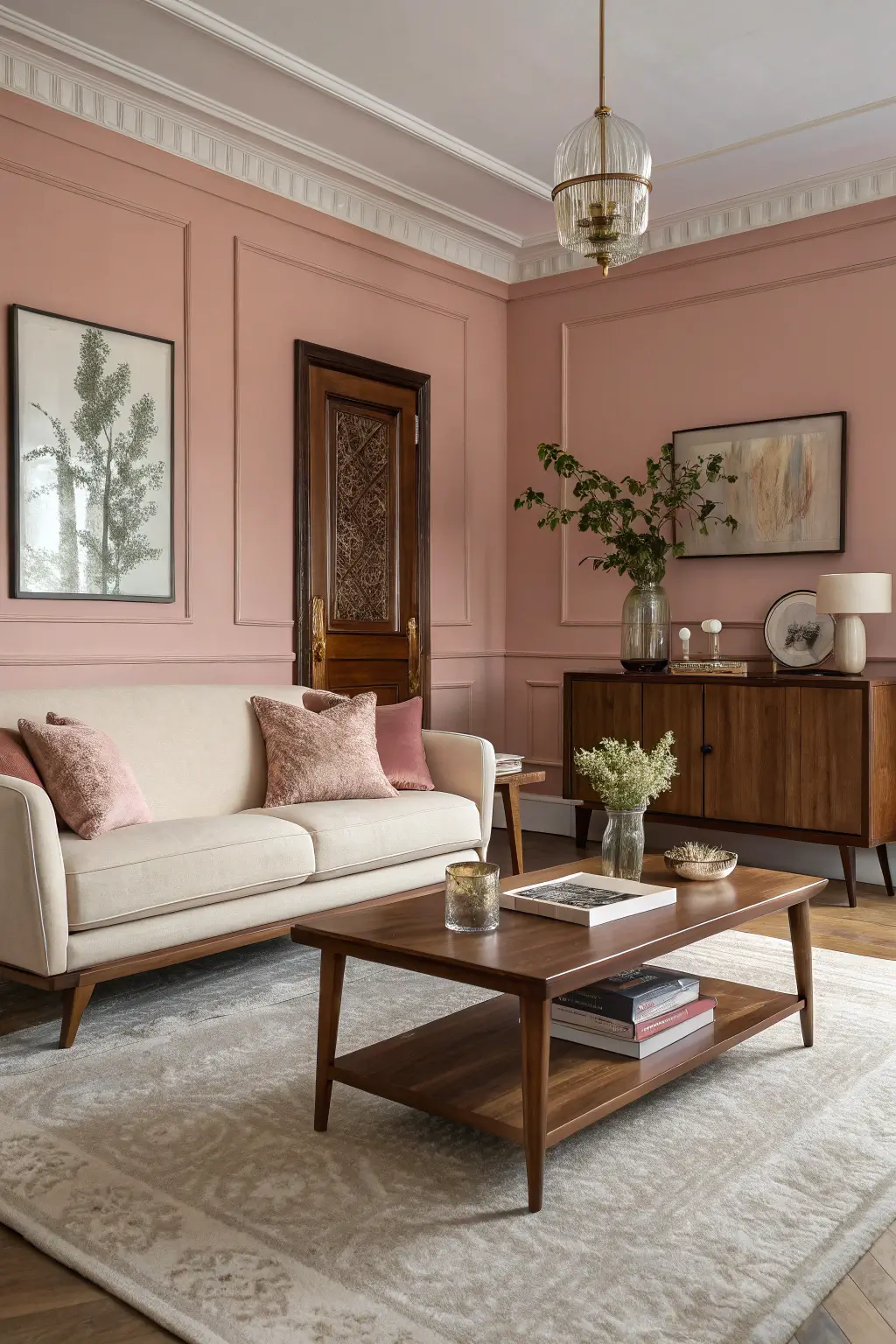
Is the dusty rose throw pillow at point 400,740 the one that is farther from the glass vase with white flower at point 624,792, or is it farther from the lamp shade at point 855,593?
the lamp shade at point 855,593

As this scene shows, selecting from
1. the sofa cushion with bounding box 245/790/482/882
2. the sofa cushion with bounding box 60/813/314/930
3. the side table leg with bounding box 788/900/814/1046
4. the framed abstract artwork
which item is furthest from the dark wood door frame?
the side table leg with bounding box 788/900/814/1046

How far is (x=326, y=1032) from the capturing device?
218 centimetres

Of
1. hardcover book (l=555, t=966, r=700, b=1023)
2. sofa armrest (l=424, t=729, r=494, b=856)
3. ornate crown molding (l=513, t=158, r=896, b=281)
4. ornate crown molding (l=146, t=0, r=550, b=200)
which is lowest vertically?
hardcover book (l=555, t=966, r=700, b=1023)

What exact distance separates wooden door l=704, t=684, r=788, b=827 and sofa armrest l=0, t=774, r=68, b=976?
9.15ft

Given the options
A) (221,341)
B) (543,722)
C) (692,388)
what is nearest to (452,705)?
(543,722)

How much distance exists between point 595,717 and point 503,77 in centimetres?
256

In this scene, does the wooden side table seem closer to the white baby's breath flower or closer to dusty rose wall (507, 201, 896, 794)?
dusty rose wall (507, 201, 896, 794)

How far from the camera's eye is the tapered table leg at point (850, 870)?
4.21 metres

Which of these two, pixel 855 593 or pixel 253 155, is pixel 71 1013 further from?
pixel 253 155

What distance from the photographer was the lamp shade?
435cm

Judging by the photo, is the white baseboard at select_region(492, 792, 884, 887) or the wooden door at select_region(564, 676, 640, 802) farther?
the wooden door at select_region(564, 676, 640, 802)

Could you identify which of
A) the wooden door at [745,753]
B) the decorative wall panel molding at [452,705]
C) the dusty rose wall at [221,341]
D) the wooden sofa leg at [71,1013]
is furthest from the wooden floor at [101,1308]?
the decorative wall panel molding at [452,705]

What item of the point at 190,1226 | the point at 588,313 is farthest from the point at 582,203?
the point at 588,313

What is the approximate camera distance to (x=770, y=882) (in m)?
2.64
